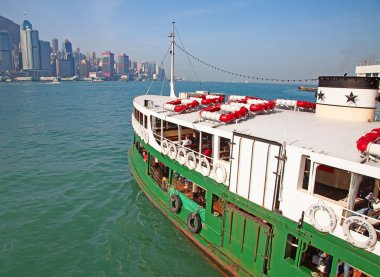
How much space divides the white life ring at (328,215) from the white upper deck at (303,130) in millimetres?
1322

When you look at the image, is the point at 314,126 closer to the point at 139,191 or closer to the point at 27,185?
the point at 139,191

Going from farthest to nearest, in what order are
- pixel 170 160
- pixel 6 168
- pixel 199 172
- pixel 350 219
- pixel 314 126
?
1. pixel 6 168
2. pixel 170 160
3. pixel 199 172
4. pixel 314 126
5. pixel 350 219

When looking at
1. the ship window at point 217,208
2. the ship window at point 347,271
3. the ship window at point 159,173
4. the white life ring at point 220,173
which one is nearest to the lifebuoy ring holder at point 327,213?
the ship window at point 347,271

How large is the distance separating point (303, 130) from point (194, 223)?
5.48 meters

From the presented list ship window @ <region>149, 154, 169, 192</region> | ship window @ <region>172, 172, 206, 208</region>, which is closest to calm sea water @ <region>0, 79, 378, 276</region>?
ship window @ <region>149, 154, 169, 192</region>

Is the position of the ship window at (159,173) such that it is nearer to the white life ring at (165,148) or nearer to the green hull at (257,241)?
the white life ring at (165,148)

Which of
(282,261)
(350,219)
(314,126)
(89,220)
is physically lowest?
(89,220)

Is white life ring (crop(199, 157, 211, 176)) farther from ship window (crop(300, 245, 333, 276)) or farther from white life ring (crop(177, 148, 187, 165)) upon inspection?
ship window (crop(300, 245, 333, 276))

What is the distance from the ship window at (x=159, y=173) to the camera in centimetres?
1476

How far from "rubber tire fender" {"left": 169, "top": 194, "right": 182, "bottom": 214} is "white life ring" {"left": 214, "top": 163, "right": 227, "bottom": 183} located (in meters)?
3.11

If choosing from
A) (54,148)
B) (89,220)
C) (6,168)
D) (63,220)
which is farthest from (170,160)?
(54,148)

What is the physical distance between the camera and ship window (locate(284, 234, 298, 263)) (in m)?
8.18

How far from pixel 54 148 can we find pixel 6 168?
6376 mm

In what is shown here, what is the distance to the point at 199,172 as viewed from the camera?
11477 mm
